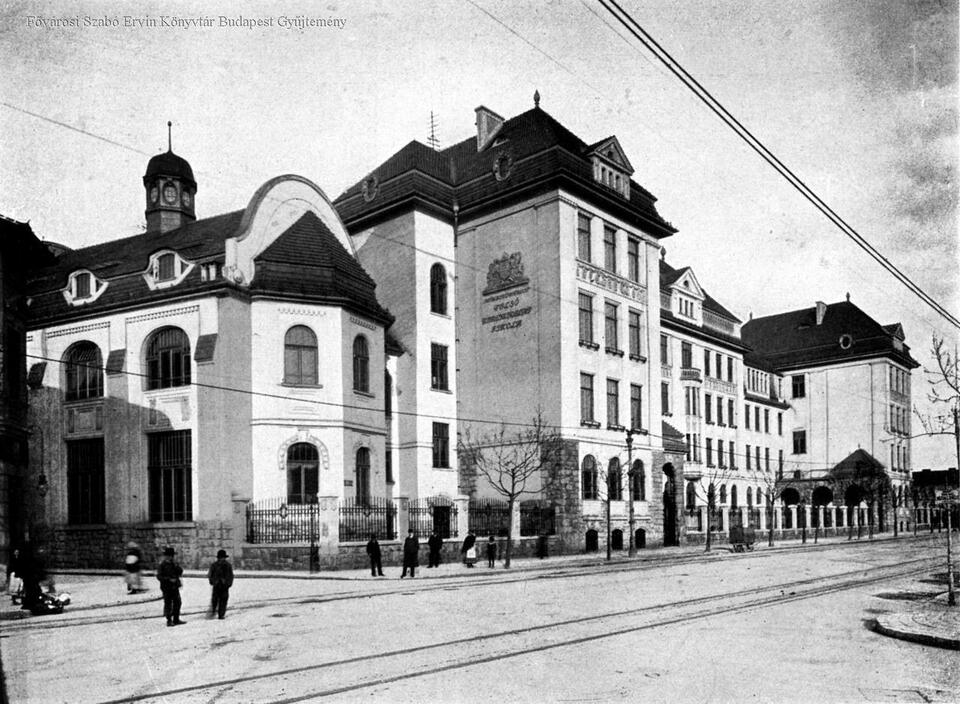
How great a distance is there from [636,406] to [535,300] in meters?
8.30

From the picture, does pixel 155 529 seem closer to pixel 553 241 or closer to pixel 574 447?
pixel 574 447

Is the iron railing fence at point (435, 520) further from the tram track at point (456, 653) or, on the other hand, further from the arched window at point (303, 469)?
the tram track at point (456, 653)

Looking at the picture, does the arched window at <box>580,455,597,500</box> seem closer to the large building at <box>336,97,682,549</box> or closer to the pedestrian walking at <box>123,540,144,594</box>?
the large building at <box>336,97,682,549</box>

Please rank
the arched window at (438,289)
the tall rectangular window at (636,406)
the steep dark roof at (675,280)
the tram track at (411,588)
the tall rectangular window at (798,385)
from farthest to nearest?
the tall rectangular window at (798,385)
the steep dark roof at (675,280)
the tall rectangular window at (636,406)
the arched window at (438,289)
the tram track at (411,588)

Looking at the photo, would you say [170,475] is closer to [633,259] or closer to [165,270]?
[165,270]

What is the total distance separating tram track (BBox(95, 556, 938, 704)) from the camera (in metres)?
9.80

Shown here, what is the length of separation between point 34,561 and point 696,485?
1779 inches

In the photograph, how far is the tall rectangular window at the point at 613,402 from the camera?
4006cm

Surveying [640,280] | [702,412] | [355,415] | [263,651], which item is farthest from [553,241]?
[263,651]

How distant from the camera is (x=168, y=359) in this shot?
3086 centimetres

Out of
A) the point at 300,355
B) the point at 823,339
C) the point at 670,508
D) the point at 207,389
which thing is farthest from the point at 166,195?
the point at 823,339

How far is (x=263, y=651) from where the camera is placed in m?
12.4

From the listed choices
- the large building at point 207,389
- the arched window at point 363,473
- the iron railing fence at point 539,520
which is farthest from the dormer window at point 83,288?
the iron railing fence at point 539,520

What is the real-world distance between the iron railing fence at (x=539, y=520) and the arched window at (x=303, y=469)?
9.59m
